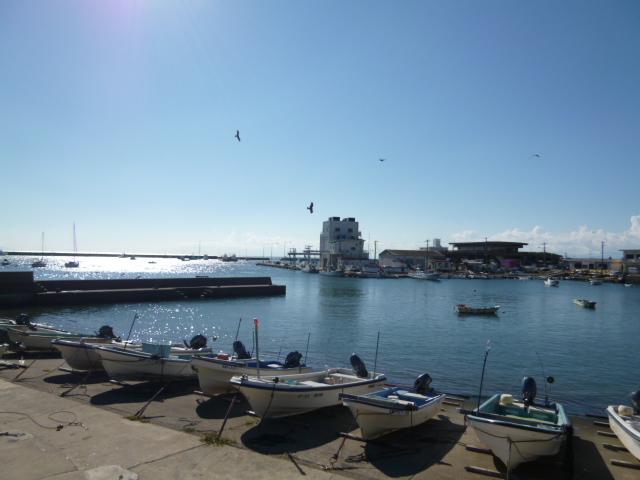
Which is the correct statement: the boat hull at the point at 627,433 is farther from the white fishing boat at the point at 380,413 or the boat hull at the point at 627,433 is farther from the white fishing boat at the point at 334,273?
the white fishing boat at the point at 334,273

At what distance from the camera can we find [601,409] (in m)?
18.3

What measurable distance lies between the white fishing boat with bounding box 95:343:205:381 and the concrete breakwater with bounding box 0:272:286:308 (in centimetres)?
3558

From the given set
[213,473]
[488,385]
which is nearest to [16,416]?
[213,473]

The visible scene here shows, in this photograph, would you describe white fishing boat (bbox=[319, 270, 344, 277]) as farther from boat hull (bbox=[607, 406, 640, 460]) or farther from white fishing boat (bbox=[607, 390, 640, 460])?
boat hull (bbox=[607, 406, 640, 460])

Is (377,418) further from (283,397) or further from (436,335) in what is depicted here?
(436,335)

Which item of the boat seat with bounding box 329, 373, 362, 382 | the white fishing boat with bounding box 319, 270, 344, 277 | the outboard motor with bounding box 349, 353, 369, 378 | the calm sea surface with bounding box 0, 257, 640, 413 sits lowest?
the calm sea surface with bounding box 0, 257, 640, 413

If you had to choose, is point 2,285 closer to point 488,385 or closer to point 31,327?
point 31,327

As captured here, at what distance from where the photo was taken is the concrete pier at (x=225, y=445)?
28.8ft

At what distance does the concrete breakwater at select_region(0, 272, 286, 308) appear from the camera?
4522 cm

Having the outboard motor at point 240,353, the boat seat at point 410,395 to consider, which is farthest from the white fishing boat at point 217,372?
the boat seat at point 410,395

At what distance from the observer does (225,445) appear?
33.2 ft

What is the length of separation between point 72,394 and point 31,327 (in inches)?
379

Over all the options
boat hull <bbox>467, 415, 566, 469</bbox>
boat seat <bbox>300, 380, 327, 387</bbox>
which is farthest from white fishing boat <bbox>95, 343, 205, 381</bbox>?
boat hull <bbox>467, 415, 566, 469</bbox>

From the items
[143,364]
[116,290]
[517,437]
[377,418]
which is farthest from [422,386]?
[116,290]
